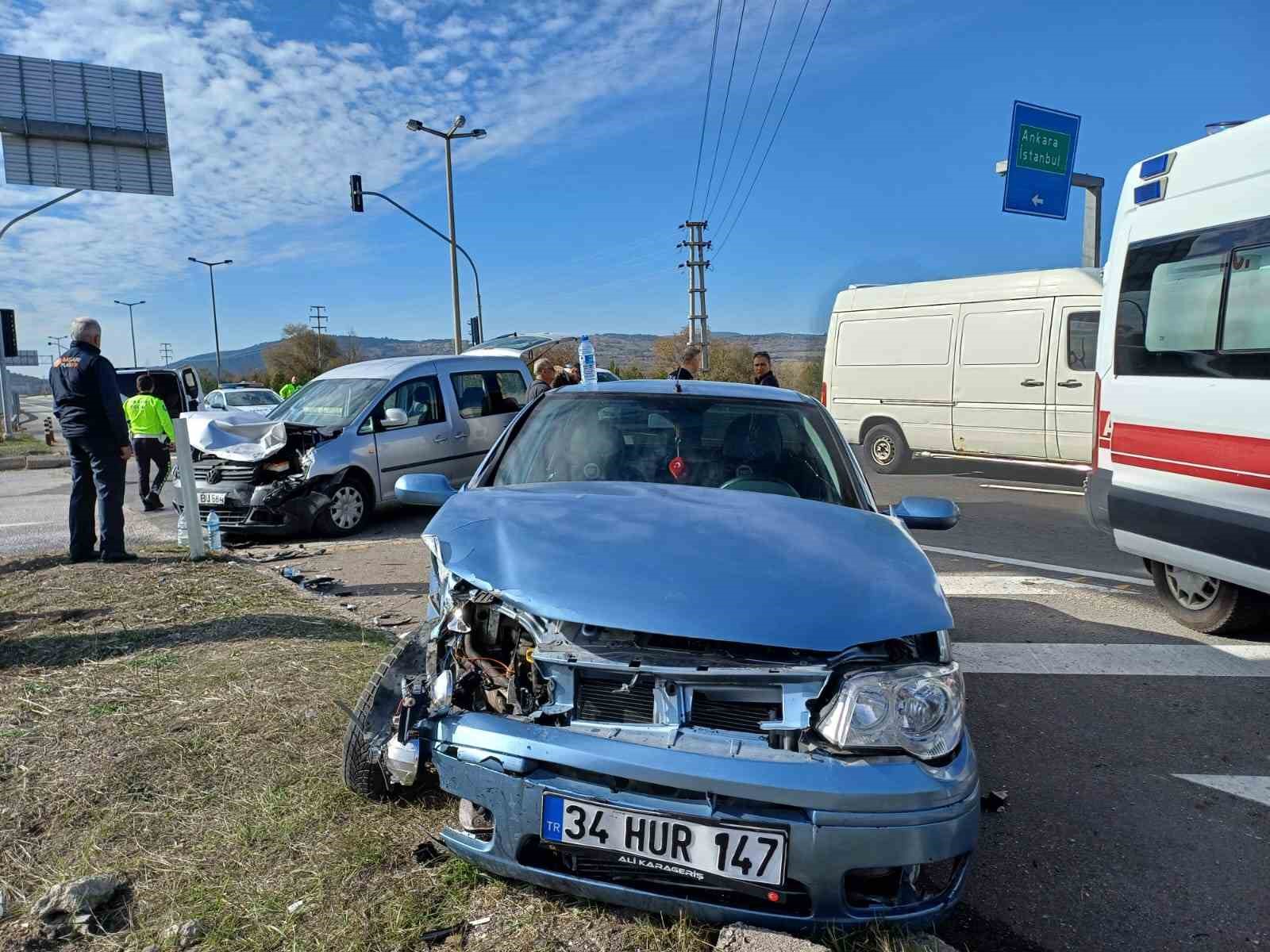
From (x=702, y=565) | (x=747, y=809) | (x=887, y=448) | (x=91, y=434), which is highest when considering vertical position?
(x=91, y=434)

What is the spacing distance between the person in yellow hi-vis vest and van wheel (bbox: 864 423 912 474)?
10166 mm

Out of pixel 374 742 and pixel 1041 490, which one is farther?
pixel 1041 490

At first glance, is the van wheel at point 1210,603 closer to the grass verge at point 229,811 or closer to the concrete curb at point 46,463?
the grass verge at point 229,811

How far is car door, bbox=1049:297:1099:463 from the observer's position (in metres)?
10.4

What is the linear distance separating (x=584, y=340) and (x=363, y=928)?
16.7ft

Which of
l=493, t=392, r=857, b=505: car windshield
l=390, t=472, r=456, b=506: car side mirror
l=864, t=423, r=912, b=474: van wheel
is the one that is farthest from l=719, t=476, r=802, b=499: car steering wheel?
l=864, t=423, r=912, b=474: van wheel

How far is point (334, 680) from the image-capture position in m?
3.82

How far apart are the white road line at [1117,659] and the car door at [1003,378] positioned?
6.68 meters

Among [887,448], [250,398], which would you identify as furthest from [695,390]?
[250,398]

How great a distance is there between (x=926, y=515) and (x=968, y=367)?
912cm

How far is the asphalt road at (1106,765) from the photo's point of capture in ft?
7.77

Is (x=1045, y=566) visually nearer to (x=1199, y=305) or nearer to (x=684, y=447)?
(x=1199, y=305)

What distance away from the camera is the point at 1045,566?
6.78m

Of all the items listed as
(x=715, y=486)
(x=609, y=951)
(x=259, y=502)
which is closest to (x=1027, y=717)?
(x=715, y=486)
